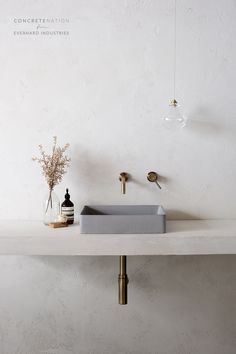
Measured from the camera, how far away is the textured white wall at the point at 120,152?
2006mm

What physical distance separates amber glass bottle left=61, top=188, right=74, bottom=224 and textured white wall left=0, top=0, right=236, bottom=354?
14 cm

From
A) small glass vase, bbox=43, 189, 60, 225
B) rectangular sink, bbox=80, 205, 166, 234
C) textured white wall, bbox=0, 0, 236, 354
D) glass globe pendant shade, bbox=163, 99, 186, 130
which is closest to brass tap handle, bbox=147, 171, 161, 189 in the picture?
textured white wall, bbox=0, 0, 236, 354

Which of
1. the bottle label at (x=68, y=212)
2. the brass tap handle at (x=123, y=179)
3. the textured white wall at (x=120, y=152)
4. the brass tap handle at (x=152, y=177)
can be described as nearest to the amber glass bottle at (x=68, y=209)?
the bottle label at (x=68, y=212)

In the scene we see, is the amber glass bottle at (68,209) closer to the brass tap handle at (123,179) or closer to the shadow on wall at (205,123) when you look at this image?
the brass tap handle at (123,179)

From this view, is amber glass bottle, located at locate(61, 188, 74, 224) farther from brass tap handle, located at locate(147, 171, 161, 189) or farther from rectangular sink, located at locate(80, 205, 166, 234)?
brass tap handle, located at locate(147, 171, 161, 189)

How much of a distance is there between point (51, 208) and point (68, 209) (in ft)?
0.29

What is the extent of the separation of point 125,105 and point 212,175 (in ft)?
1.96

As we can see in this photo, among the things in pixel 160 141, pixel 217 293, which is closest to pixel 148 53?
pixel 160 141

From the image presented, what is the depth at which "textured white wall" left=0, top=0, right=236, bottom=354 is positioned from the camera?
2.01 metres

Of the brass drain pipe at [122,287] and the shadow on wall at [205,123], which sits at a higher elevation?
the shadow on wall at [205,123]

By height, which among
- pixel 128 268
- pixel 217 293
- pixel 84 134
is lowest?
pixel 217 293

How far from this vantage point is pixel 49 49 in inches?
79.0

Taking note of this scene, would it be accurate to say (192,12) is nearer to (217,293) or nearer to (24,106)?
(24,106)

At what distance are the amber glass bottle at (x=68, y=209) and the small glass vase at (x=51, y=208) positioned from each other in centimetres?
4
